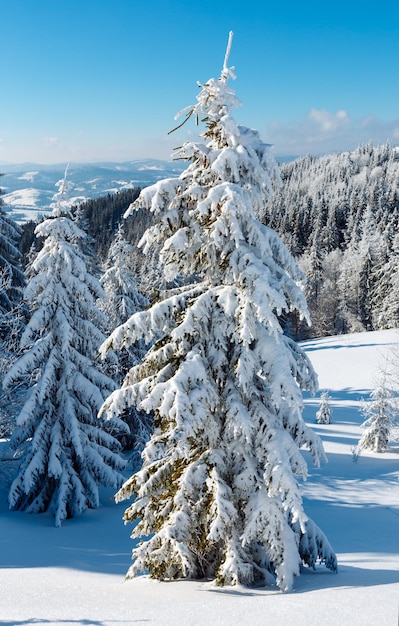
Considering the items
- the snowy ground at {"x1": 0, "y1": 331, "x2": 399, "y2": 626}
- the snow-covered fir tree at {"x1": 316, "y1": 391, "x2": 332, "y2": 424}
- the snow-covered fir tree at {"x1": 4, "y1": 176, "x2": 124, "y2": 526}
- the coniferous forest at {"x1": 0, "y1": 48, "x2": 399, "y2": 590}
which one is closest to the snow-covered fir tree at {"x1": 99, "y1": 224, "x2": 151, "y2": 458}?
the snowy ground at {"x1": 0, "y1": 331, "x2": 399, "y2": 626}

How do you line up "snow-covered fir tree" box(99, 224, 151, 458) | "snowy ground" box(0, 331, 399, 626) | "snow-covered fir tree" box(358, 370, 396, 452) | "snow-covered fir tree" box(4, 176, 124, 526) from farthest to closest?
"snow-covered fir tree" box(358, 370, 396, 452), "snow-covered fir tree" box(99, 224, 151, 458), "snow-covered fir tree" box(4, 176, 124, 526), "snowy ground" box(0, 331, 399, 626)

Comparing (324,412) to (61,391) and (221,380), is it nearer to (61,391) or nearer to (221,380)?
(61,391)

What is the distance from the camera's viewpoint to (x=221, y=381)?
27.4ft

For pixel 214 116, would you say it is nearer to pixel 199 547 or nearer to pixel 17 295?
pixel 199 547

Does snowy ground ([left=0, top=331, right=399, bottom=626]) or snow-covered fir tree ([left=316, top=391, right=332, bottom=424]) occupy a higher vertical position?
snowy ground ([left=0, top=331, right=399, bottom=626])

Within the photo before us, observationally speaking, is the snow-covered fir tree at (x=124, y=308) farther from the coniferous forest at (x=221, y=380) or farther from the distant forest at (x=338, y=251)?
the coniferous forest at (x=221, y=380)


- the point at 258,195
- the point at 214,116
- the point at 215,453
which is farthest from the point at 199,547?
the point at 214,116

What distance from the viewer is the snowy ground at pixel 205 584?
6.20m

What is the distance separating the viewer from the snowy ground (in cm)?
620

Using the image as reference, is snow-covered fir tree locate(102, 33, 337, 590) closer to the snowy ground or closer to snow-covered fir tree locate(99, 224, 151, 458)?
the snowy ground

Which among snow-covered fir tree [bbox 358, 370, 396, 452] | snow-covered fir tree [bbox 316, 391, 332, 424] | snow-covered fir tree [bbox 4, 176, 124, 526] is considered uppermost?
snow-covered fir tree [bbox 4, 176, 124, 526]

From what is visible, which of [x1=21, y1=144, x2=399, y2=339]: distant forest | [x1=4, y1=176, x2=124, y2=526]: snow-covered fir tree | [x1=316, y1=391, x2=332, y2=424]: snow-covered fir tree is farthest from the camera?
[x1=21, y1=144, x2=399, y2=339]: distant forest

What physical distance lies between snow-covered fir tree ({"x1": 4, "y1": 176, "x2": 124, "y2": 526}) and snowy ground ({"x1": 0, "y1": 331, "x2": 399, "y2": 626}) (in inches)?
40.5

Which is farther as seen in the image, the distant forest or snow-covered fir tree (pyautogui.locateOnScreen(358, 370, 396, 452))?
the distant forest
